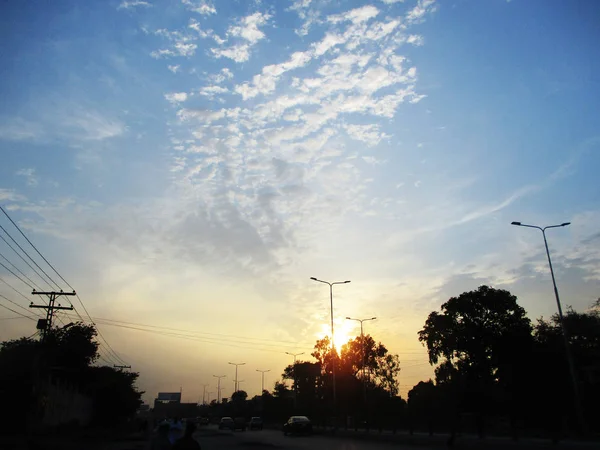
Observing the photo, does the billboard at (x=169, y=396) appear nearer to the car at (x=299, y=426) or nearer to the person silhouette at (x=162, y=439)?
A: the car at (x=299, y=426)

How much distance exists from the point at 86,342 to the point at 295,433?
109 ft

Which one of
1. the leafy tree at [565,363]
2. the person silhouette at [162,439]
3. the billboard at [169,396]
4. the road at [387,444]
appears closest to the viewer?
the person silhouette at [162,439]

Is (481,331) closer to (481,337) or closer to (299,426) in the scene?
(481,337)

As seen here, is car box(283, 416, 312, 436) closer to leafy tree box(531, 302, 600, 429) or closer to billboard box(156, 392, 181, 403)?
billboard box(156, 392, 181, 403)

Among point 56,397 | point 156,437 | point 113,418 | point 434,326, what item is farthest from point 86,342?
point 156,437

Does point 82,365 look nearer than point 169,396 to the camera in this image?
No

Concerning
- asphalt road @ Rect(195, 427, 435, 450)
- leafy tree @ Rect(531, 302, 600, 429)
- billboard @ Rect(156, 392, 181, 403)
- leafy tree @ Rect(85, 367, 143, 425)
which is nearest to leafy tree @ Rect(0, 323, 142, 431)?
leafy tree @ Rect(85, 367, 143, 425)

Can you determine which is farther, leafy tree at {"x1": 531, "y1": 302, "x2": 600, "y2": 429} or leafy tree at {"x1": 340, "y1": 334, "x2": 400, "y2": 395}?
leafy tree at {"x1": 340, "y1": 334, "x2": 400, "y2": 395}

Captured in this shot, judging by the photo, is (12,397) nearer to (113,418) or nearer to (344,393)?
(113,418)

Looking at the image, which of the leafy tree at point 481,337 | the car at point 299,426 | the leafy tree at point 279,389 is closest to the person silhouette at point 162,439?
A: the car at point 299,426

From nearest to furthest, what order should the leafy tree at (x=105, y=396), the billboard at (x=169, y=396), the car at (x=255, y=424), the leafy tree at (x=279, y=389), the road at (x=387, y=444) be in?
the road at (x=387, y=444) < the billboard at (x=169, y=396) < the leafy tree at (x=105, y=396) < the car at (x=255, y=424) < the leafy tree at (x=279, y=389)

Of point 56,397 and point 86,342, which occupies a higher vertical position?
point 86,342

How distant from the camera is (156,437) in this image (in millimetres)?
10930

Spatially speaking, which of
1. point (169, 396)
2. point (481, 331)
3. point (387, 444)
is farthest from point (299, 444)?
point (481, 331)
